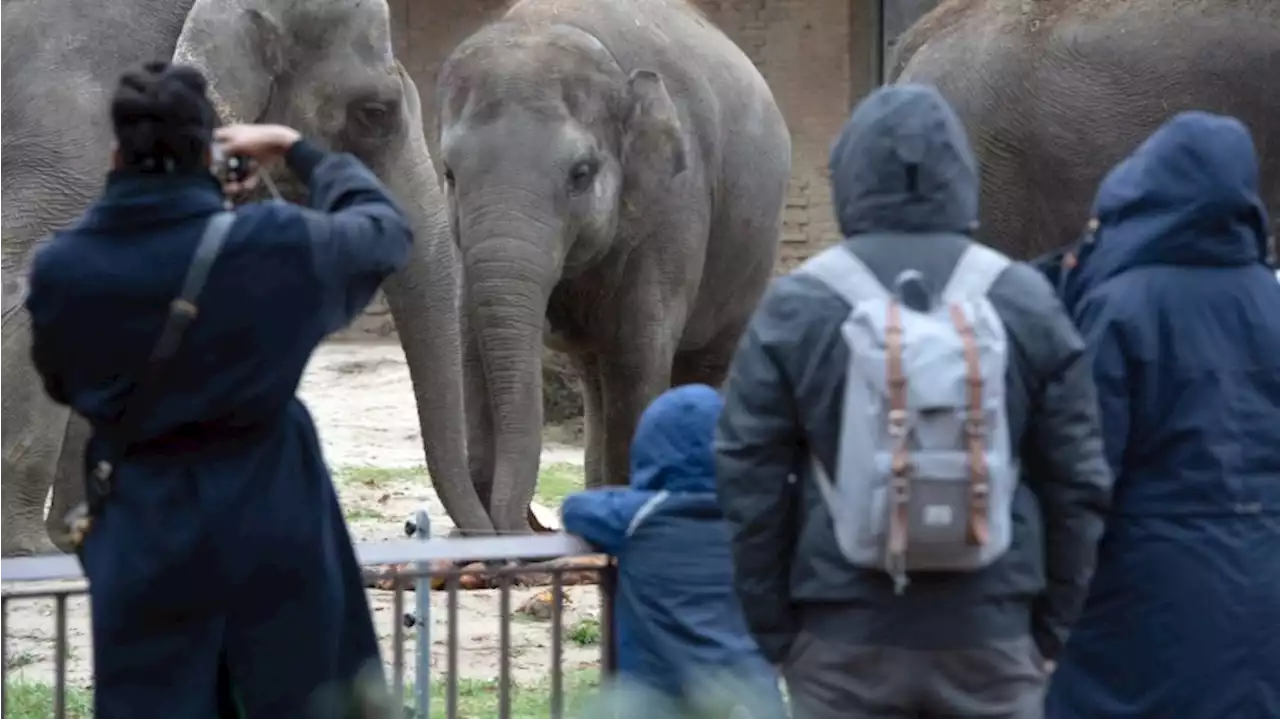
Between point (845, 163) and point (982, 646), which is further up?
point (845, 163)

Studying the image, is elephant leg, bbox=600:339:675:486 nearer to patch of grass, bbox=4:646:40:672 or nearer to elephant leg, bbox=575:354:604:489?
elephant leg, bbox=575:354:604:489

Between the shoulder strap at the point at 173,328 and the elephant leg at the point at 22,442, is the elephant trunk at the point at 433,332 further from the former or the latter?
the shoulder strap at the point at 173,328

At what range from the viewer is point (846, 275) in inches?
126

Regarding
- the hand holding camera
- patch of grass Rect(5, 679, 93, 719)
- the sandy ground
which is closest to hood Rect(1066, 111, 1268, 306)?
the hand holding camera

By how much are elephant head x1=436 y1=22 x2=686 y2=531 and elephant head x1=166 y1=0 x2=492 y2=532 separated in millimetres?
131

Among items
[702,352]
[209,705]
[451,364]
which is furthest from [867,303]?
[702,352]

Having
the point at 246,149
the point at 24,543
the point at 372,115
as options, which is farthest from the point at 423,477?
the point at 246,149

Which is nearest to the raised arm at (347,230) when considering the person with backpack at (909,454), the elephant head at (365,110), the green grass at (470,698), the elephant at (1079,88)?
the person with backpack at (909,454)

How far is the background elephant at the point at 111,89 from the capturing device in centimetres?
653

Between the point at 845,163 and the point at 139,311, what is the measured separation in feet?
3.37

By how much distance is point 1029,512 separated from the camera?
3.25 m

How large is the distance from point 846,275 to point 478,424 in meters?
4.53

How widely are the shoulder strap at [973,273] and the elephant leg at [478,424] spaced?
444cm

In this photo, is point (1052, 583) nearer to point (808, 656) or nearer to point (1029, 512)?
point (1029, 512)
